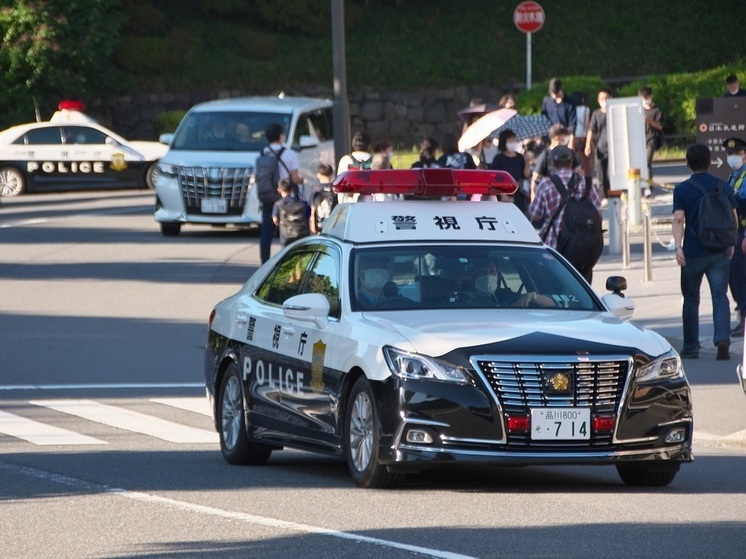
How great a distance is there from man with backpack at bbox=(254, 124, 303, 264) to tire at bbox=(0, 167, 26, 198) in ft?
47.6

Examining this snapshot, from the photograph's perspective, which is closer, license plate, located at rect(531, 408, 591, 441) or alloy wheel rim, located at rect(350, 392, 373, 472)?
license plate, located at rect(531, 408, 591, 441)

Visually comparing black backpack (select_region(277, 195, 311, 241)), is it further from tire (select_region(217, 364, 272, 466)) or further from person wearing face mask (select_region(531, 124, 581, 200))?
tire (select_region(217, 364, 272, 466))

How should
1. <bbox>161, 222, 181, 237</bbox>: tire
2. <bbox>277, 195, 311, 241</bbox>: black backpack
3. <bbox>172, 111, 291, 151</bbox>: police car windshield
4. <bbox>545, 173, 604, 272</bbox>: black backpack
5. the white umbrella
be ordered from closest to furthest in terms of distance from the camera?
<bbox>545, 173, 604, 272</bbox>: black backpack, <bbox>277, 195, 311, 241</bbox>: black backpack, the white umbrella, <bbox>161, 222, 181, 237</bbox>: tire, <bbox>172, 111, 291, 151</bbox>: police car windshield

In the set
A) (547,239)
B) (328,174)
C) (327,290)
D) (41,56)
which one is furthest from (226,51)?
(327,290)

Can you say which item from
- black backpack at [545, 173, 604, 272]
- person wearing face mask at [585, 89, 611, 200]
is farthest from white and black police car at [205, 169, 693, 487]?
person wearing face mask at [585, 89, 611, 200]

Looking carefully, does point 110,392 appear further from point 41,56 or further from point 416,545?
point 41,56

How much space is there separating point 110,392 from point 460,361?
607 cm

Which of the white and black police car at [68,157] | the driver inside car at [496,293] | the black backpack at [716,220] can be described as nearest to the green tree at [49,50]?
the white and black police car at [68,157]

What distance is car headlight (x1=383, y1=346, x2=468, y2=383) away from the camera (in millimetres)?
8602

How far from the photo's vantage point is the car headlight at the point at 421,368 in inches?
339

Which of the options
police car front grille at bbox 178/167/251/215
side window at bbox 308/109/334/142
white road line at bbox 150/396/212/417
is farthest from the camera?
side window at bbox 308/109/334/142

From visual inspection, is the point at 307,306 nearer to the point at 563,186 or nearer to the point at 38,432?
the point at 38,432

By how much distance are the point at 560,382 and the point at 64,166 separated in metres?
27.4

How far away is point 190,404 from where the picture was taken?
531 inches
